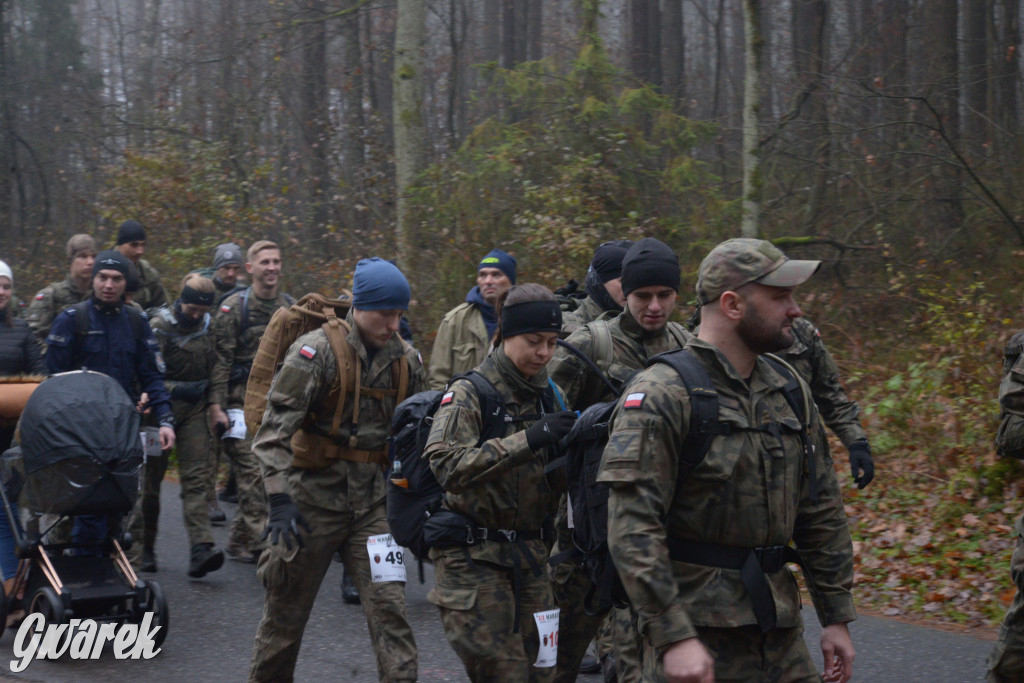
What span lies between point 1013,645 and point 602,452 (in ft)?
7.12

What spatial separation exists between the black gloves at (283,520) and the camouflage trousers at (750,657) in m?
2.13

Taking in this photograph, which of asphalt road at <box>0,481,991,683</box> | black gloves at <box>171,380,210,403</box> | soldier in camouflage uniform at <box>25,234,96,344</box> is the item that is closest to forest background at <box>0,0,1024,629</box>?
asphalt road at <box>0,481,991,683</box>

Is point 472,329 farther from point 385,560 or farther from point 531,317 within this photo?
point 531,317

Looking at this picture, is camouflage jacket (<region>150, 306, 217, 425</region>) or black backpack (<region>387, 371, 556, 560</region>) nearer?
black backpack (<region>387, 371, 556, 560</region>)

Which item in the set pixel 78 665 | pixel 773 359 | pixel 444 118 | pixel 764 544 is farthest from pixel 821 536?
pixel 444 118

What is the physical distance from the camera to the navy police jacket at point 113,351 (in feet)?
24.4

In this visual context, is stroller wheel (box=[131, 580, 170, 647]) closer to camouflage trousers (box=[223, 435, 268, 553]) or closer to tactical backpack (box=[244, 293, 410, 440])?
tactical backpack (box=[244, 293, 410, 440])

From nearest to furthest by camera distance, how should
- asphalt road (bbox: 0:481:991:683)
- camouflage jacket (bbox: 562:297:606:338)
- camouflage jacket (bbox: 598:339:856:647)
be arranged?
camouflage jacket (bbox: 598:339:856:647) < camouflage jacket (bbox: 562:297:606:338) < asphalt road (bbox: 0:481:991:683)

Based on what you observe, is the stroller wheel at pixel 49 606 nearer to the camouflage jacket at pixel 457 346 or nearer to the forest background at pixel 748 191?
the camouflage jacket at pixel 457 346

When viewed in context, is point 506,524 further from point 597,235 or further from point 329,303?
point 597,235

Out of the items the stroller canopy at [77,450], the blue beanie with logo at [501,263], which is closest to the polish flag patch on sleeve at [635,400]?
the stroller canopy at [77,450]

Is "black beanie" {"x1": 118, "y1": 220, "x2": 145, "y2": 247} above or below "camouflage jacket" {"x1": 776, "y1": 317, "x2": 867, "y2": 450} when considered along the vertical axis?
above

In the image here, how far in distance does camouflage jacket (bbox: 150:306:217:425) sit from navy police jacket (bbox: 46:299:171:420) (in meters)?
0.81

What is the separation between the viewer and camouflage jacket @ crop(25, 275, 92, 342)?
8961mm
